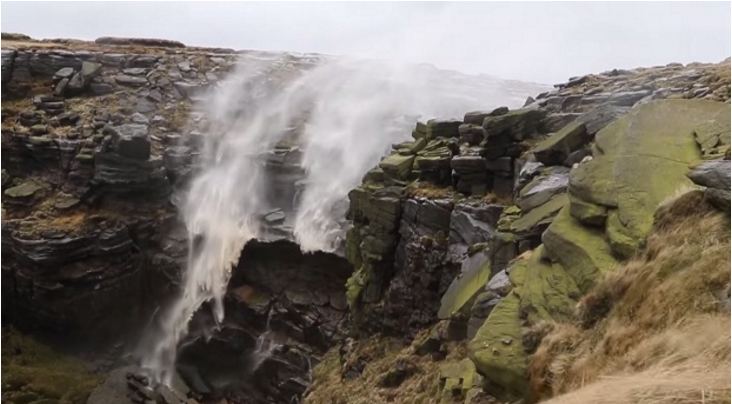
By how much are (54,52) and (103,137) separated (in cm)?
1432

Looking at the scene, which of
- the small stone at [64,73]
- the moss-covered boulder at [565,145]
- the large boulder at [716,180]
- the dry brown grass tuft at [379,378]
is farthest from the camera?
the small stone at [64,73]

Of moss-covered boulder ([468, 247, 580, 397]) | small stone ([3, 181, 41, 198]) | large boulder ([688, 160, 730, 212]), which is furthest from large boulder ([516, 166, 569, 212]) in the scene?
small stone ([3, 181, 41, 198])

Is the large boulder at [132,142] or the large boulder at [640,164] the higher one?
the large boulder at [640,164]

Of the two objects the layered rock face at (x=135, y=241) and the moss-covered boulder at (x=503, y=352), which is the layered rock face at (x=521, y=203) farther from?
the layered rock face at (x=135, y=241)

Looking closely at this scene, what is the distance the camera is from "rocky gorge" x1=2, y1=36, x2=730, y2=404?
9102 mm

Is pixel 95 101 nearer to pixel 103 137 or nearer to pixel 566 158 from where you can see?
pixel 103 137

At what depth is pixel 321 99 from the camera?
131ft

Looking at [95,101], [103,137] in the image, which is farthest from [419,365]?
[95,101]

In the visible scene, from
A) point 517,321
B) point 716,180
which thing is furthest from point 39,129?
point 716,180

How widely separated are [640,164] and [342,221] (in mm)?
19410

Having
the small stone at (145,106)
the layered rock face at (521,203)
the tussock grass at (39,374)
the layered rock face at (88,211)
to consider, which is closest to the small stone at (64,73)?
the layered rock face at (88,211)

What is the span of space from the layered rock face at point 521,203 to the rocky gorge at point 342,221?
5 cm

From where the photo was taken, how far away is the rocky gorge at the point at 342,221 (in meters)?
9.10

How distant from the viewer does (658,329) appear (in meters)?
6.11
